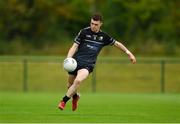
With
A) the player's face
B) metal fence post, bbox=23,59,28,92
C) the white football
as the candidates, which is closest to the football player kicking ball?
the player's face

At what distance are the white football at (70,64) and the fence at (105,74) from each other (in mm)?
19297

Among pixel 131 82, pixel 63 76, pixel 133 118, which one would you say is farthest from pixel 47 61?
pixel 133 118

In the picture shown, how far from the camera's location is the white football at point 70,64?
18016 mm

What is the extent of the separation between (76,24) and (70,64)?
1507 inches

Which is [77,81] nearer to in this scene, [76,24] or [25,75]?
[25,75]

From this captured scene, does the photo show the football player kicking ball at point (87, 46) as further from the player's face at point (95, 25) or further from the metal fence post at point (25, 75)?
the metal fence post at point (25, 75)

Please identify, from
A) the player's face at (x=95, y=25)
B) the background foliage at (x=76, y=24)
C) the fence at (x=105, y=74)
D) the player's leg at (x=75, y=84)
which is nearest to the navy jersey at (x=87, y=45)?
the player's face at (x=95, y=25)

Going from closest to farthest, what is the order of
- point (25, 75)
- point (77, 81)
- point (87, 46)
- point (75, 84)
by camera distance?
point (77, 81) → point (75, 84) → point (87, 46) → point (25, 75)

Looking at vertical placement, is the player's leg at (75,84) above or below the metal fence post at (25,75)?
below

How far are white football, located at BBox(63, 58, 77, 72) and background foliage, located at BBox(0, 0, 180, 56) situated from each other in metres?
33.1

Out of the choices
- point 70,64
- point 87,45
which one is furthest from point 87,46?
point 70,64

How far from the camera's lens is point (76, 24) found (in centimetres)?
5622

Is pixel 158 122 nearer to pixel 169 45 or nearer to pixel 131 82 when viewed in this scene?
pixel 131 82

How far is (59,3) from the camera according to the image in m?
54.2
